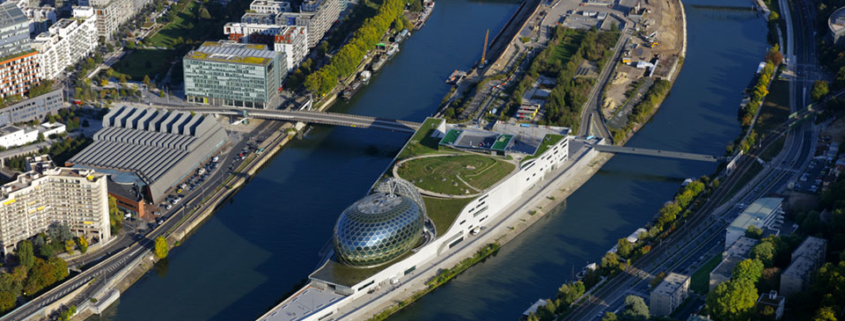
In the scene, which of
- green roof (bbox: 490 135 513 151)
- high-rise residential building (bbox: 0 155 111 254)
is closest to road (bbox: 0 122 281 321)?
high-rise residential building (bbox: 0 155 111 254)

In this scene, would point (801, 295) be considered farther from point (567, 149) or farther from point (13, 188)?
point (13, 188)

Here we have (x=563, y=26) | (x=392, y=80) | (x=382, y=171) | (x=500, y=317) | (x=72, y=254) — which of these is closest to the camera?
(x=500, y=317)

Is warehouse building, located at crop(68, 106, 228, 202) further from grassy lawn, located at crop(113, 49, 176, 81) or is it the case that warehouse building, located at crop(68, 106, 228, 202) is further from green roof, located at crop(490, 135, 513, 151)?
green roof, located at crop(490, 135, 513, 151)

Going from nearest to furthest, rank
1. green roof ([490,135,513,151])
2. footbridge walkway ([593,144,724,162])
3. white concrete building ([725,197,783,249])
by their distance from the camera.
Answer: white concrete building ([725,197,783,249])
green roof ([490,135,513,151])
footbridge walkway ([593,144,724,162])

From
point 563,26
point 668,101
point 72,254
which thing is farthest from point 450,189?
point 563,26

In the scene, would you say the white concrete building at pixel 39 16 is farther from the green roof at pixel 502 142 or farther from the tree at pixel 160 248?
the green roof at pixel 502 142

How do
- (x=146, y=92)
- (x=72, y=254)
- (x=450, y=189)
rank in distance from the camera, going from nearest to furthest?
(x=72, y=254) → (x=450, y=189) → (x=146, y=92)
